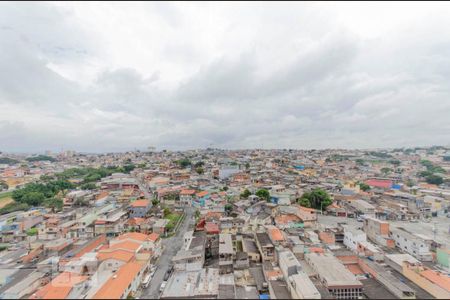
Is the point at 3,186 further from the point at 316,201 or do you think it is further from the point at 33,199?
the point at 316,201

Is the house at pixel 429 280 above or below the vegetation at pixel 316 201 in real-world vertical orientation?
below

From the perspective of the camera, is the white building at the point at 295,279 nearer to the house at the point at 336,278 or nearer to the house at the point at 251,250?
the house at the point at 336,278

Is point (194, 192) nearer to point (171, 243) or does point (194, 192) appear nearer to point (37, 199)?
point (171, 243)

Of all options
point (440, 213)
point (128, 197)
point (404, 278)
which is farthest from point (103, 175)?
point (440, 213)

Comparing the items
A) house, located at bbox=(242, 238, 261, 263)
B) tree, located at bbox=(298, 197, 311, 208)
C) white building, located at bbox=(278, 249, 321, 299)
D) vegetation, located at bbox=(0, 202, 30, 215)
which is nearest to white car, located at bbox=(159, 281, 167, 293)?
house, located at bbox=(242, 238, 261, 263)

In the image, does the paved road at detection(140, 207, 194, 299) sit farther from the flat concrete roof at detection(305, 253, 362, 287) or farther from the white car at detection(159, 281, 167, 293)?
the flat concrete roof at detection(305, 253, 362, 287)

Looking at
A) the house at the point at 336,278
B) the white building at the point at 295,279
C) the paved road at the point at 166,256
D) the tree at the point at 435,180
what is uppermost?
the tree at the point at 435,180

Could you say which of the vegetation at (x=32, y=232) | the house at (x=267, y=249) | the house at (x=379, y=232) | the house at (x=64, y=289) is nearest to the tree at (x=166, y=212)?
the vegetation at (x=32, y=232)

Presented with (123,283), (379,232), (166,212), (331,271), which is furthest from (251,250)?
(166,212)

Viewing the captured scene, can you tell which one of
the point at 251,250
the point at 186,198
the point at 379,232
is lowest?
the point at 251,250
